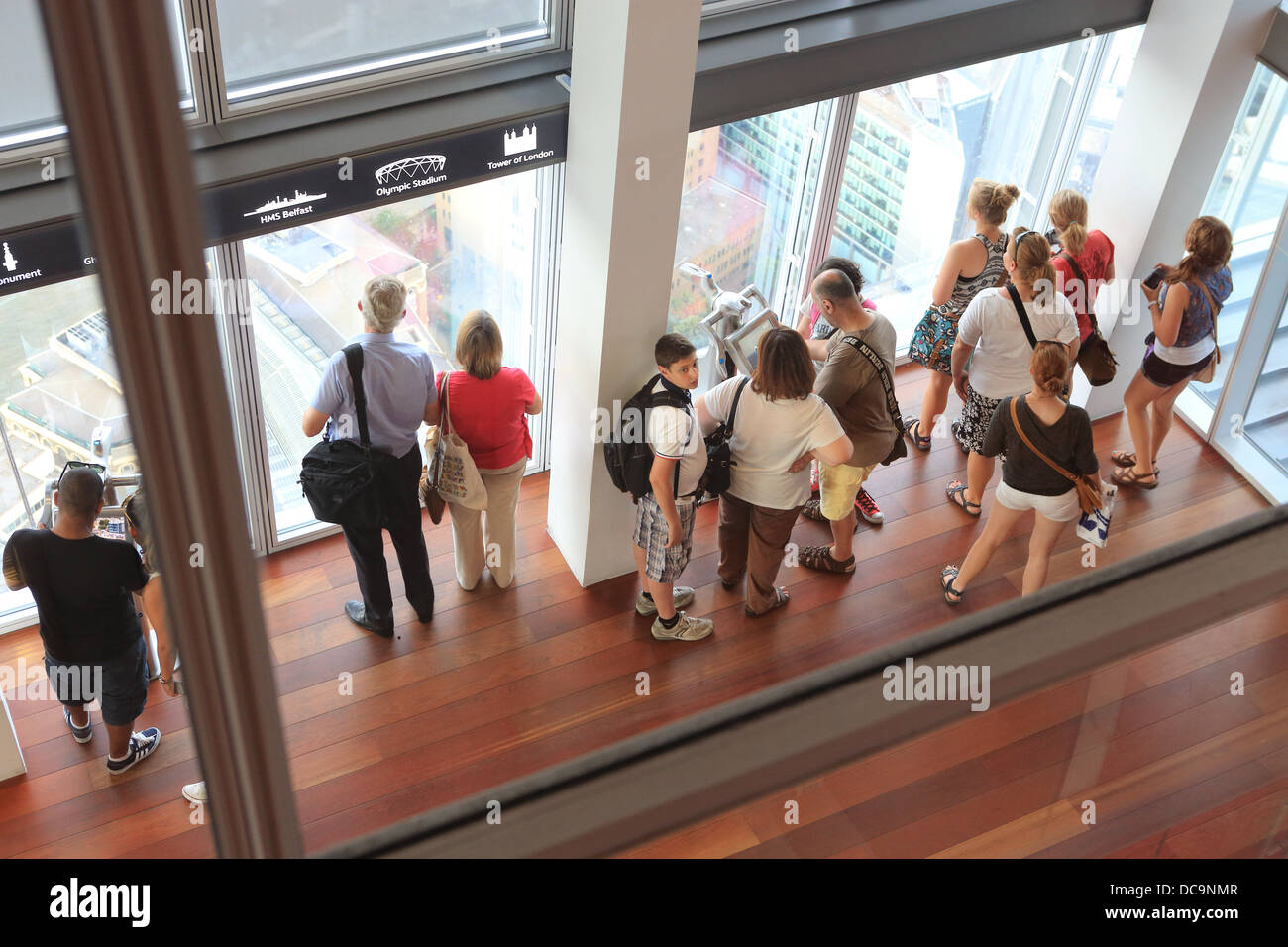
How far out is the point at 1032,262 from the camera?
541 cm

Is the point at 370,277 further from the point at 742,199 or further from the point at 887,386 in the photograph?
the point at 887,386

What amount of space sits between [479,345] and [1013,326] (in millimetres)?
2460

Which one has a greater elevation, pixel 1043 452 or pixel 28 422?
pixel 28 422

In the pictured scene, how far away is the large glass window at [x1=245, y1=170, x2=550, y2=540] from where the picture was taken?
5.14 m

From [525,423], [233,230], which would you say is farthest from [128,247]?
[525,423]

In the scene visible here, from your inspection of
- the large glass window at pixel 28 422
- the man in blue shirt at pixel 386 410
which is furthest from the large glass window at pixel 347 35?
the large glass window at pixel 28 422

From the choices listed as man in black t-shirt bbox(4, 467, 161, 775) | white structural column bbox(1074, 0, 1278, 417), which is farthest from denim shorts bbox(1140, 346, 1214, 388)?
man in black t-shirt bbox(4, 467, 161, 775)

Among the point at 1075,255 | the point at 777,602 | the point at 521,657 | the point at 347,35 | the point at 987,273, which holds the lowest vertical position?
the point at 521,657

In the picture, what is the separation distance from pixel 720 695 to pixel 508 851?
4830 millimetres

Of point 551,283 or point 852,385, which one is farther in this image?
point 551,283

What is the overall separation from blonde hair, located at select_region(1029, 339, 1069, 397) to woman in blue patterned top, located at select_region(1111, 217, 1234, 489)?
135 centimetres

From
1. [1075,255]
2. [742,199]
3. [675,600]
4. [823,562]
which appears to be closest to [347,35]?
[742,199]

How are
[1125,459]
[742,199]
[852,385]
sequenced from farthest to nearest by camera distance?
1. [1125,459]
2. [742,199]
3. [852,385]

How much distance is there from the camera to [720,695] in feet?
17.6
